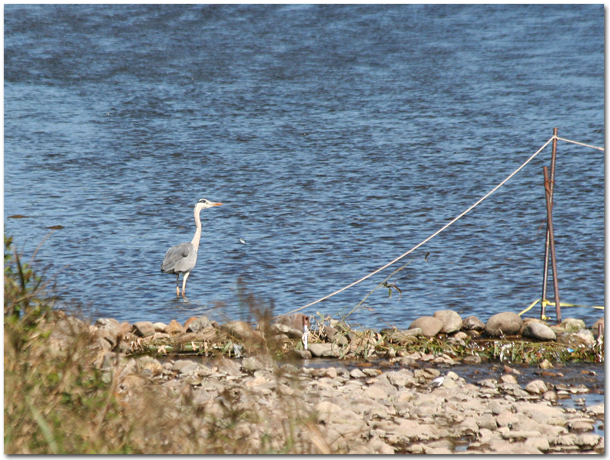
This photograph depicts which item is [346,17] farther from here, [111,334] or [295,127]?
[111,334]

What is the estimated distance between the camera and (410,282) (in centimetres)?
820

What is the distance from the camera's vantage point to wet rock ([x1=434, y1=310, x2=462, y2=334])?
6555 mm

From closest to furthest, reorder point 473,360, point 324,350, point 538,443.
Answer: point 538,443 → point 473,360 → point 324,350

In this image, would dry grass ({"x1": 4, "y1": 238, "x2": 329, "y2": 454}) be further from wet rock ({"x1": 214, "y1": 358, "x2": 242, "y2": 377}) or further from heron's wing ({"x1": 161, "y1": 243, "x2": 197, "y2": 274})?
heron's wing ({"x1": 161, "y1": 243, "x2": 197, "y2": 274})

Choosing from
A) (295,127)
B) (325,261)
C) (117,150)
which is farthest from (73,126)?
(325,261)

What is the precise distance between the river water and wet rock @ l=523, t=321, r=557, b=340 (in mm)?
841

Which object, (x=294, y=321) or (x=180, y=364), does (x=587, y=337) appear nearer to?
(x=294, y=321)

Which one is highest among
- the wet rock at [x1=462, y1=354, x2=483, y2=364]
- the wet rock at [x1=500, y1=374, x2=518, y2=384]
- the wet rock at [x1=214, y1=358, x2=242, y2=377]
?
the wet rock at [x1=214, y1=358, x2=242, y2=377]

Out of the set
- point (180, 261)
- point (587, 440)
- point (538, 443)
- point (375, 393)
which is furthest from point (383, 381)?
point (180, 261)

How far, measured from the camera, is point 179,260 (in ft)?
28.2

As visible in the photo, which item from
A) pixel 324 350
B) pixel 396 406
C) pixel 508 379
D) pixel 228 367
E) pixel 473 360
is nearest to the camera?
pixel 396 406

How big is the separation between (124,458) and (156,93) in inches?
497

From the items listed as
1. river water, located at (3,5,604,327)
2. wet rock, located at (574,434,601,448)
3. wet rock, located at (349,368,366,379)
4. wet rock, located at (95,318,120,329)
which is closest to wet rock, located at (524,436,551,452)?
wet rock, located at (574,434,601,448)

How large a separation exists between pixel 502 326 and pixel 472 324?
281 mm
